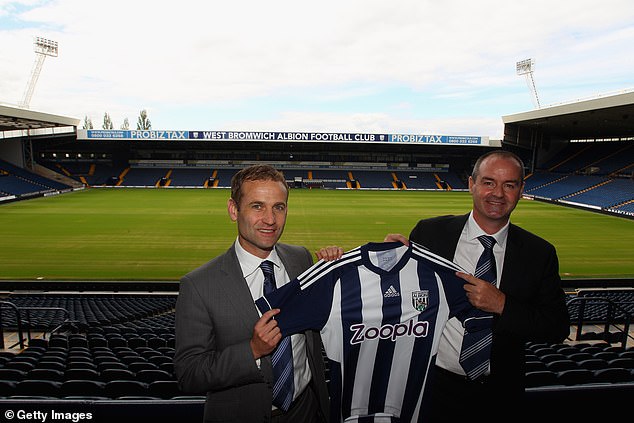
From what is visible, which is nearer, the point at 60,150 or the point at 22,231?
the point at 22,231

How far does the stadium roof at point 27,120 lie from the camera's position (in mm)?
27116

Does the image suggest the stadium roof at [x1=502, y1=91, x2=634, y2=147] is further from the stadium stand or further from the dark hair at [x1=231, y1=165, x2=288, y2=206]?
the dark hair at [x1=231, y1=165, x2=288, y2=206]

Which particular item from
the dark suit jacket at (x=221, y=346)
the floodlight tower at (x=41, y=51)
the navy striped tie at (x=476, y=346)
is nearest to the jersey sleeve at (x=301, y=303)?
the dark suit jacket at (x=221, y=346)

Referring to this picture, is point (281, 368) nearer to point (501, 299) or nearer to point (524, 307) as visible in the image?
point (501, 299)

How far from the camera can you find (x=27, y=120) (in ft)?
98.4

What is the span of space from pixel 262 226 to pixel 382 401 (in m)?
1.34

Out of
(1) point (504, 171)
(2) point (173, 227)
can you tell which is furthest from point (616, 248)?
(2) point (173, 227)

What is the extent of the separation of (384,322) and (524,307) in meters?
0.76

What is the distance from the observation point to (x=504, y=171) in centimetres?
227

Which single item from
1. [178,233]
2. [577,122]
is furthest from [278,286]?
[577,122]

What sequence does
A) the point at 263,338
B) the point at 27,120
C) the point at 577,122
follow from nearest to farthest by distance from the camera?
the point at 263,338, the point at 27,120, the point at 577,122

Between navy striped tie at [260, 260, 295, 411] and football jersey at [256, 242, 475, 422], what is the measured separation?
26 cm

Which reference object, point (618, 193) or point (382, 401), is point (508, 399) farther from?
point (618, 193)

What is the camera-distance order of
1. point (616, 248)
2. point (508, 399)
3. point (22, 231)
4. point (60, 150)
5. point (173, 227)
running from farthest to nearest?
point (60, 150)
point (173, 227)
point (22, 231)
point (616, 248)
point (508, 399)
